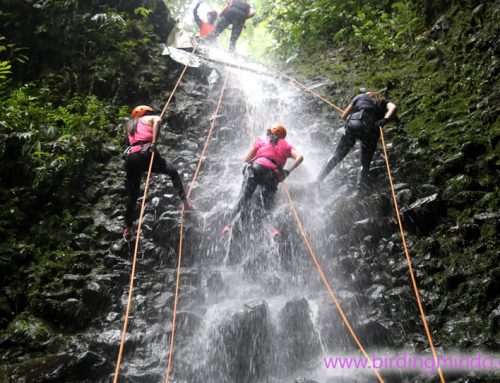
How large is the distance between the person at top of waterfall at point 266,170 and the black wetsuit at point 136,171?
3.58ft

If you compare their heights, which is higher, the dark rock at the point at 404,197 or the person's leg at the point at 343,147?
the person's leg at the point at 343,147

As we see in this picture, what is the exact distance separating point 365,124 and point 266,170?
5.85 feet

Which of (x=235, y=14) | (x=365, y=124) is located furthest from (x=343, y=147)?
(x=235, y=14)

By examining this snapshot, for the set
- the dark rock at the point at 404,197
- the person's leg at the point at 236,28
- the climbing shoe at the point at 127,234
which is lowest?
the climbing shoe at the point at 127,234

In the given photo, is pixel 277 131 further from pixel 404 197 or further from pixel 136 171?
pixel 136 171

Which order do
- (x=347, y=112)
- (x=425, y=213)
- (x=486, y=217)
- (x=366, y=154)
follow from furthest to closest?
1. (x=347, y=112)
2. (x=366, y=154)
3. (x=425, y=213)
4. (x=486, y=217)

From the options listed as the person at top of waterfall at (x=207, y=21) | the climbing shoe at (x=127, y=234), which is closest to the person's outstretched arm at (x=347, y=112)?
the climbing shoe at (x=127, y=234)

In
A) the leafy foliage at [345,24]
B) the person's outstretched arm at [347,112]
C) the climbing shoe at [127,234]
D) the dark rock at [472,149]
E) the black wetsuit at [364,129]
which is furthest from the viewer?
the leafy foliage at [345,24]

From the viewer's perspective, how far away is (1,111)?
6430 mm

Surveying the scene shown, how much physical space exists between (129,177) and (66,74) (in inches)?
Result: 177

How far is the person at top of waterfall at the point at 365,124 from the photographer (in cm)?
604

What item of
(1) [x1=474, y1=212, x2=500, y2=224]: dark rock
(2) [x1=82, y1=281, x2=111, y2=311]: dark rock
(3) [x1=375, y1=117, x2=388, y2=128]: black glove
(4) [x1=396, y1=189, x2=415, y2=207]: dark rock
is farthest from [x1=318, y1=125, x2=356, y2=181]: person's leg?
(2) [x1=82, y1=281, x2=111, y2=311]: dark rock

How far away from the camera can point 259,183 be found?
6.02 metres

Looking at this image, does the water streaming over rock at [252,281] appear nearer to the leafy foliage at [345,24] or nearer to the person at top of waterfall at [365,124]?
the person at top of waterfall at [365,124]
